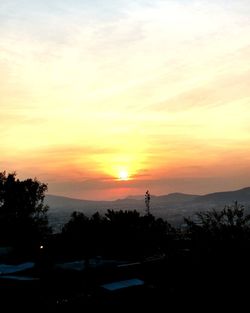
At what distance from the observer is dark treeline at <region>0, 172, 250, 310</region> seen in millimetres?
25359

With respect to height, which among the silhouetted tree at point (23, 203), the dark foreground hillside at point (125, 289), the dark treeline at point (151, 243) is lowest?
the dark foreground hillside at point (125, 289)

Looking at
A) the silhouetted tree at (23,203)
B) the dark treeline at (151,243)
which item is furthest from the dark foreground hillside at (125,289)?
the silhouetted tree at (23,203)

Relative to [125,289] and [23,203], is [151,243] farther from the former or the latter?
[23,203]

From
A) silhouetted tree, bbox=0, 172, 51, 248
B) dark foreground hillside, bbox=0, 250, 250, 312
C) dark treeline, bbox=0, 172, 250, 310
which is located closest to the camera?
A: dark foreground hillside, bbox=0, 250, 250, 312

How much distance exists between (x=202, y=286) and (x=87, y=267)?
6.74m

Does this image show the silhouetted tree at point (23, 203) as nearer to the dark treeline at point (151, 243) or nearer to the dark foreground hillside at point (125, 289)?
the dark treeline at point (151, 243)

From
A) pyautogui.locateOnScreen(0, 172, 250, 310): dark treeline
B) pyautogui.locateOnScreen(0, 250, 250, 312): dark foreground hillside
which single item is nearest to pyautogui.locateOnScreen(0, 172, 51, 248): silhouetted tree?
pyautogui.locateOnScreen(0, 172, 250, 310): dark treeline

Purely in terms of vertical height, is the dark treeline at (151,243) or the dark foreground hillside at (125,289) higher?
the dark treeline at (151,243)

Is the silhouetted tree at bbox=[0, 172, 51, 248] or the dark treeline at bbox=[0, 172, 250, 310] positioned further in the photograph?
the silhouetted tree at bbox=[0, 172, 51, 248]

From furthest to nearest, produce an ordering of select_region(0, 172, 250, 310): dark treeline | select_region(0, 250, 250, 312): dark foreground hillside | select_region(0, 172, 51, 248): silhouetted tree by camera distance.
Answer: select_region(0, 172, 51, 248): silhouetted tree, select_region(0, 172, 250, 310): dark treeline, select_region(0, 250, 250, 312): dark foreground hillside

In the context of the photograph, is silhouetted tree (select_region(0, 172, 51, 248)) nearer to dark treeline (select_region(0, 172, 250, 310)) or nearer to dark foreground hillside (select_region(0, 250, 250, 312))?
dark treeline (select_region(0, 172, 250, 310))

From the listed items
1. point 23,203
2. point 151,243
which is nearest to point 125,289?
point 151,243

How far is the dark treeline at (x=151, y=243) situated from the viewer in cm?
2536

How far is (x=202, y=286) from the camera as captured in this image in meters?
25.1
